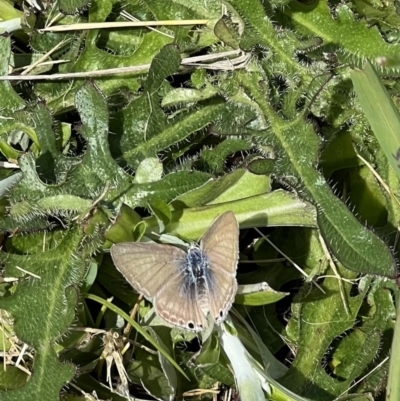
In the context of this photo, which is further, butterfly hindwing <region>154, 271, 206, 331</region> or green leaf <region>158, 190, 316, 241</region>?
green leaf <region>158, 190, 316, 241</region>

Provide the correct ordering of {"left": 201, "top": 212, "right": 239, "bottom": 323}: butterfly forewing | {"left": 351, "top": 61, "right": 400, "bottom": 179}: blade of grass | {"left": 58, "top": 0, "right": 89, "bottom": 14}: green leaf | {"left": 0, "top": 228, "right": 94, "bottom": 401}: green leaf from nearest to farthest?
{"left": 201, "top": 212, "right": 239, "bottom": 323}: butterfly forewing
{"left": 351, "top": 61, "right": 400, "bottom": 179}: blade of grass
{"left": 0, "top": 228, "right": 94, "bottom": 401}: green leaf
{"left": 58, "top": 0, "right": 89, "bottom": 14}: green leaf

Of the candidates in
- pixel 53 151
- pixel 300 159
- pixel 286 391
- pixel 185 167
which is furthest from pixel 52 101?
pixel 286 391

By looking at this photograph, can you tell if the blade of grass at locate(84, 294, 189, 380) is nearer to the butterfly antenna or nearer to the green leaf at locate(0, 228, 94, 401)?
the green leaf at locate(0, 228, 94, 401)

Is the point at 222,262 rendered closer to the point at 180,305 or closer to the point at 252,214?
the point at 180,305

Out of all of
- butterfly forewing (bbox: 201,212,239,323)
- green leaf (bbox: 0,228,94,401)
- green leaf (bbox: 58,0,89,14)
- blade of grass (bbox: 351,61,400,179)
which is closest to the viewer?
butterfly forewing (bbox: 201,212,239,323)

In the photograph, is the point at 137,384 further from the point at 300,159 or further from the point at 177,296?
the point at 300,159

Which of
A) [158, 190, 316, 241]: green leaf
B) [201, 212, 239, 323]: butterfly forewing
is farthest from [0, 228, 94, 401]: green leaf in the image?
[201, 212, 239, 323]: butterfly forewing

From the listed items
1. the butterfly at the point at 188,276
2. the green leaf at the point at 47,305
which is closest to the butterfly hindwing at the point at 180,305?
the butterfly at the point at 188,276
